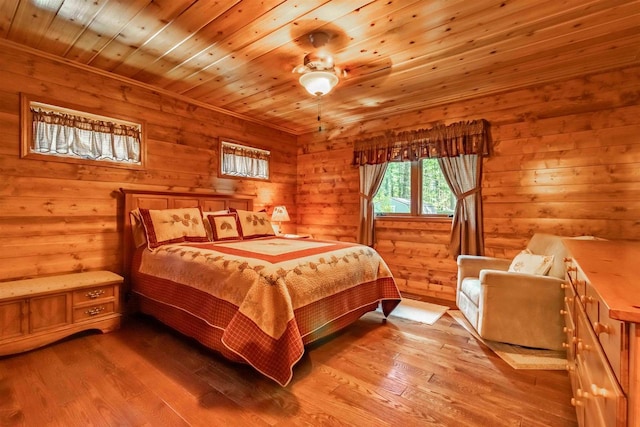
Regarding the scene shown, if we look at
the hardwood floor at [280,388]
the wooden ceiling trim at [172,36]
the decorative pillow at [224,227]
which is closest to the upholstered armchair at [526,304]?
the hardwood floor at [280,388]

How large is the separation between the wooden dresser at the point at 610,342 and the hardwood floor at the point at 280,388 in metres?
0.60

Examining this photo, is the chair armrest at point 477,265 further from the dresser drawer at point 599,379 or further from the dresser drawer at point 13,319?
the dresser drawer at point 13,319

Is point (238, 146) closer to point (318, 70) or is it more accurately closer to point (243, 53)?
point (243, 53)

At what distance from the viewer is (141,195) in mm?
3168

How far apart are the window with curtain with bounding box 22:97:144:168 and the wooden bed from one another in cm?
42

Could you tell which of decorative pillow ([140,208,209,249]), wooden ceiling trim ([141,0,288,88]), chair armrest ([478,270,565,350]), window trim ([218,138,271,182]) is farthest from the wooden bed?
wooden ceiling trim ([141,0,288,88])

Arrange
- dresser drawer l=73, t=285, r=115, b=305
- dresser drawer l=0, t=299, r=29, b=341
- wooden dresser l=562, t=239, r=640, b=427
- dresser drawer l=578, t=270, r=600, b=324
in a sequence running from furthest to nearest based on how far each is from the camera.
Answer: dresser drawer l=73, t=285, r=115, b=305
dresser drawer l=0, t=299, r=29, b=341
dresser drawer l=578, t=270, r=600, b=324
wooden dresser l=562, t=239, r=640, b=427

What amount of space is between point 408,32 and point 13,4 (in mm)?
2713

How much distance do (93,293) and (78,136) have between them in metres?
1.48

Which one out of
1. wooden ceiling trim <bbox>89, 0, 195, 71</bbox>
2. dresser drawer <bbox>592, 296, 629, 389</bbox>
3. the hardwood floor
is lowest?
the hardwood floor

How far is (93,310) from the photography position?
257 centimetres

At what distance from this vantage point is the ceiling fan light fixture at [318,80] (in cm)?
254

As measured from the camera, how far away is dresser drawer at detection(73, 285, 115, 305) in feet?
8.12

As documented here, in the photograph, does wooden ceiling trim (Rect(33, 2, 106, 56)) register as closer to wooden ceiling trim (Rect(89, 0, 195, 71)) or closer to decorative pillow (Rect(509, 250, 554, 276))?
wooden ceiling trim (Rect(89, 0, 195, 71))
